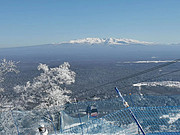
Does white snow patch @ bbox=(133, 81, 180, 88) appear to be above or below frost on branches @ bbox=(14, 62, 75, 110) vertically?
below

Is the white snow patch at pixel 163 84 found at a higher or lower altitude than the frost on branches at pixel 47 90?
lower

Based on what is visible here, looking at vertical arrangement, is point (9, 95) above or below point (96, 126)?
below

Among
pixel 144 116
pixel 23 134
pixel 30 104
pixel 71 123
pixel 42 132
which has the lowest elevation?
pixel 30 104

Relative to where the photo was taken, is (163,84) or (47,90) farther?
(163,84)

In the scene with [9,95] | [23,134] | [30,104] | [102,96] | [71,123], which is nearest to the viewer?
[71,123]

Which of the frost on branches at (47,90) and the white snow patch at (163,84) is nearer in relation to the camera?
the frost on branches at (47,90)

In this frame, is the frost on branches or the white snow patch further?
the white snow patch

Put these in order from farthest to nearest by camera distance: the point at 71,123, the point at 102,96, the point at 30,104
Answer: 1. the point at 102,96
2. the point at 30,104
3. the point at 71,123

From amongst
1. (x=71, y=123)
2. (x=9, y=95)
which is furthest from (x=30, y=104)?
(x=71, y=123)

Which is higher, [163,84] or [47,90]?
[47,90]

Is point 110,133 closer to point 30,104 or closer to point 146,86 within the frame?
point 30,104

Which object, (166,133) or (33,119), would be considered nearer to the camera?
(166,133)
